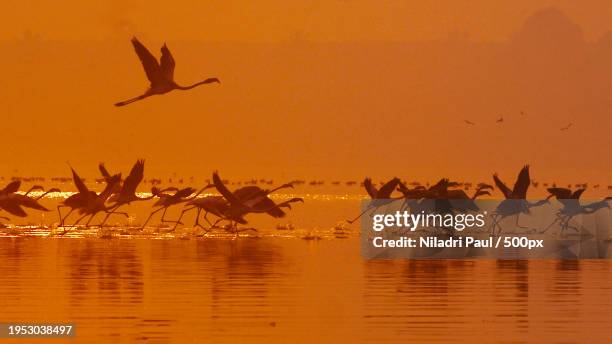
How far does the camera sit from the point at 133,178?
26.6m

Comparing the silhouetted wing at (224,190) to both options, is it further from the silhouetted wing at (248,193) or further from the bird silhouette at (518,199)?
the bird silhouette at (518,199)

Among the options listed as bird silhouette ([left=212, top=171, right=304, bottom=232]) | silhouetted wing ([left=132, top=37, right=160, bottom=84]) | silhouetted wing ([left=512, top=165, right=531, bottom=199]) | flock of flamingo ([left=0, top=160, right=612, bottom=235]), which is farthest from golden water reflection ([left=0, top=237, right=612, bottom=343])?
silhouetted wing ([left=512, top=165, right=531, bottom=199])

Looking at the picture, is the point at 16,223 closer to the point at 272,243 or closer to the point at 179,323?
the point at 272,243

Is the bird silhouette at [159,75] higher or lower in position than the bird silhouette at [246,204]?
higher

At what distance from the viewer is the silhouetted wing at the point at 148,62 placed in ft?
74.6

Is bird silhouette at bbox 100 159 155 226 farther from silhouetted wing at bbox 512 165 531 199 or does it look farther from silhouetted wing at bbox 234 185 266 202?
silhouetted wing at bbox 512 165 531 199

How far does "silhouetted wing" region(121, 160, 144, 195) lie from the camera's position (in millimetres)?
26430

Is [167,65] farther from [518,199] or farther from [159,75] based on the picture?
[518,199]

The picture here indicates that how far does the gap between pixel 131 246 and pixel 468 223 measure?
6535 millimetres

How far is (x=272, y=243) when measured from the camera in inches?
1077

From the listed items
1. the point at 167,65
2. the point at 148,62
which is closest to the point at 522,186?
the point at 167,65

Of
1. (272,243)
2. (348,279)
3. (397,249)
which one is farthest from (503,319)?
(272,243)

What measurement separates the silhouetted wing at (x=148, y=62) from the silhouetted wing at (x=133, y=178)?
239 cm

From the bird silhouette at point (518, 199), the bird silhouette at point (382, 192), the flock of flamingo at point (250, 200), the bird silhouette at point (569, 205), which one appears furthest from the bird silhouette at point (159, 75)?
the bird silhouette at point (569, 205)
